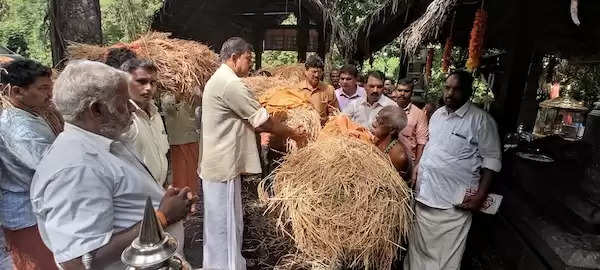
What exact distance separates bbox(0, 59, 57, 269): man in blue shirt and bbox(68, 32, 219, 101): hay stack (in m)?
0.90

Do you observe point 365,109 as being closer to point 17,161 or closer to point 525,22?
point 525,22

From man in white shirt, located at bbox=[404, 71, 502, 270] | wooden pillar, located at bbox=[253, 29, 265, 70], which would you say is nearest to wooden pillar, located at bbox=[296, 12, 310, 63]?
wooden pillar, located at bbox=[253, 29, 265, 70]

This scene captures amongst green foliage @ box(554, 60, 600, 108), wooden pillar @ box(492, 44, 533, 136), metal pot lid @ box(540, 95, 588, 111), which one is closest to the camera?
wooden pillar @ box(492, 44, 533, 136)

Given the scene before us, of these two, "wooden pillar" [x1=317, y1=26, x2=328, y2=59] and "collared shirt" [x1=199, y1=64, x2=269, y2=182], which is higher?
"wooden pillar" [x1=317, y1=26, x2=328, y2=59]

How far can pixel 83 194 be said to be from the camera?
45.5 inches

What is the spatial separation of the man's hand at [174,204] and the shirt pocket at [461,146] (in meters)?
2.10

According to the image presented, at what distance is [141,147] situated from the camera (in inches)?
92.0

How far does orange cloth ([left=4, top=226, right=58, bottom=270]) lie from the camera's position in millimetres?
2137

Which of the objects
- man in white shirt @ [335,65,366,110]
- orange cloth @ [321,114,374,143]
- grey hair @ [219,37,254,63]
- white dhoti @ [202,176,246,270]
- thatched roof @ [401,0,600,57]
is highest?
thatched roof @ [401,0,600,57]

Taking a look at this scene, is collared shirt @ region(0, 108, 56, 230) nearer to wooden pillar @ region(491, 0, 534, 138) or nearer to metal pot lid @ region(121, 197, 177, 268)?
metal pot lid @ region(121, 197, 177, 268)

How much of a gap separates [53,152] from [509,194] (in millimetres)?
3792

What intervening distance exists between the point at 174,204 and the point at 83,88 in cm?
52

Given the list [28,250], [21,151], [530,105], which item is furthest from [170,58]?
[530,105]

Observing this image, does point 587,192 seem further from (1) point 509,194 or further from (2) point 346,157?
(2) point 346,157
